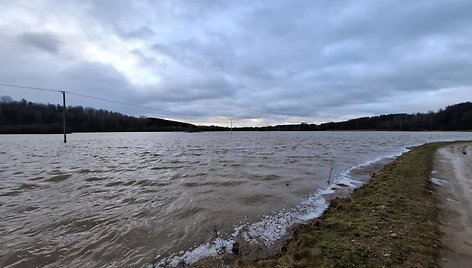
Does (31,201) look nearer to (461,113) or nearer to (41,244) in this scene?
(41,244)

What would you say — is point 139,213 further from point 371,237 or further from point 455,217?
point 455,217

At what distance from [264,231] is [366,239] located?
2.90 metres

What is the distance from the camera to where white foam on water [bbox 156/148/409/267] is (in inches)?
271

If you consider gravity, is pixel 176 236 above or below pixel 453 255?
below

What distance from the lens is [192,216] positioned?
10.3 meters

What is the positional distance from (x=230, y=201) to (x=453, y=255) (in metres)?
7.88

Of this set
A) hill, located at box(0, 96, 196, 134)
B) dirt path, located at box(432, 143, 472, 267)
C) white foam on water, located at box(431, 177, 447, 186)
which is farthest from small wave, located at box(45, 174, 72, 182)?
hill, located at box(0, 96, 196, 134)

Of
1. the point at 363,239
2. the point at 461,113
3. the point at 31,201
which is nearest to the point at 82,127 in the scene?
the point at 31,201

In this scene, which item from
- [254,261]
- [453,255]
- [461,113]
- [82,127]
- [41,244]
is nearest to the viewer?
[453,255]

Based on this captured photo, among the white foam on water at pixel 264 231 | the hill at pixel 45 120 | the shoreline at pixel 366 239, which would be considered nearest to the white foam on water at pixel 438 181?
the shoreline at pixel 366 239

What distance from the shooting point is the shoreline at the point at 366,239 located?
18.2 ft

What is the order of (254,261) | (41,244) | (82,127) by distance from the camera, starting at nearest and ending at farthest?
1. (254,261)
2. (41,244)
3. (82,127)

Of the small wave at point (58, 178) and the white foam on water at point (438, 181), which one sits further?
the small wave at point (58, 178)

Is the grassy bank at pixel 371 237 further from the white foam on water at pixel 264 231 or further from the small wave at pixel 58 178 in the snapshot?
the small wave at pixel 58 178
